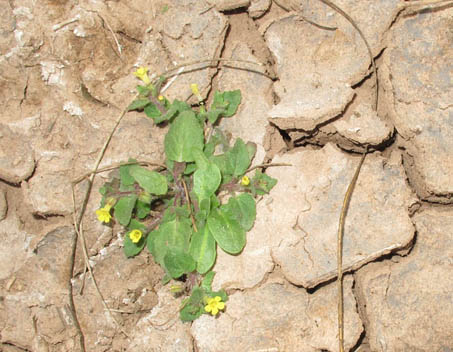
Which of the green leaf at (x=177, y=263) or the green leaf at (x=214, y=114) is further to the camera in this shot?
the green leaf at (x=214, y=114)

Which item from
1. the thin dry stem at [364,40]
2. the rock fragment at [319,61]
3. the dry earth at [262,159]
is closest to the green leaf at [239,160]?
the dry earth at [262,159]

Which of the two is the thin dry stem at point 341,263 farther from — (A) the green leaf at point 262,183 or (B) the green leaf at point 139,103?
(B) the green leaf at point 139,103

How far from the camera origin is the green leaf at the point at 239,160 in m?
2.91

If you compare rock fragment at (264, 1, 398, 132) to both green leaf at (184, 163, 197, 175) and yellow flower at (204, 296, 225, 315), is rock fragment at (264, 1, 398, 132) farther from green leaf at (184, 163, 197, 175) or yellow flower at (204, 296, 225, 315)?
yellow flower at (204, 296, 225, 315)

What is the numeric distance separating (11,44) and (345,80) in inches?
73.5

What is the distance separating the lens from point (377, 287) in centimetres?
279

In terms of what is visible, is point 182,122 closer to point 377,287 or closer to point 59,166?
point 59,166

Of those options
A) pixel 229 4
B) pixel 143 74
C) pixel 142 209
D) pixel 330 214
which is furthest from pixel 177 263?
pixel 229 4

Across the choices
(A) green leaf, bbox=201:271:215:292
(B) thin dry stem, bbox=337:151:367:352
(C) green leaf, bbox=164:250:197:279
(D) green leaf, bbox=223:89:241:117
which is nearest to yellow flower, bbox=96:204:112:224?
(C) green leaf, bbox=164:250:197:279

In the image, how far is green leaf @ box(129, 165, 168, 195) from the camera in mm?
2859

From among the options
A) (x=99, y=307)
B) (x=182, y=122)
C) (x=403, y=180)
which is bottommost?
(x=99, y=307)

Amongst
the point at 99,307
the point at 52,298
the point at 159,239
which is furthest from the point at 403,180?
the point at 52,298

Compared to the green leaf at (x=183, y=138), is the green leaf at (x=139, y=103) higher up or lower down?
higher up

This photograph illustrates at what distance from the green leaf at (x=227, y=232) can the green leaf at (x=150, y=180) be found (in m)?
0.31
